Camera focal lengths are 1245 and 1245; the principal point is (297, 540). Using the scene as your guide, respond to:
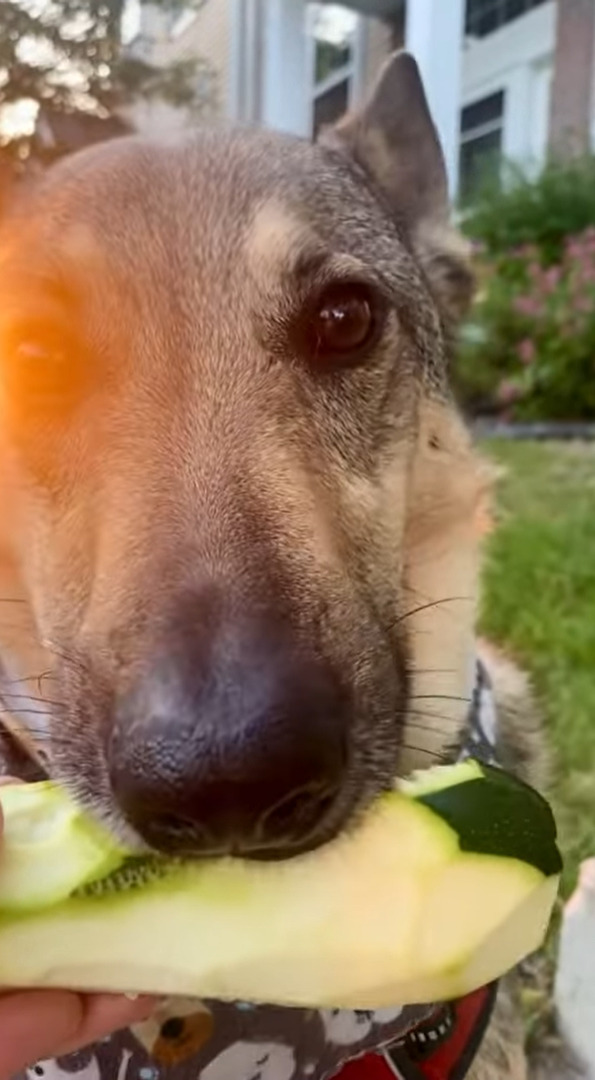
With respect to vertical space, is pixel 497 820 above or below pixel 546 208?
below

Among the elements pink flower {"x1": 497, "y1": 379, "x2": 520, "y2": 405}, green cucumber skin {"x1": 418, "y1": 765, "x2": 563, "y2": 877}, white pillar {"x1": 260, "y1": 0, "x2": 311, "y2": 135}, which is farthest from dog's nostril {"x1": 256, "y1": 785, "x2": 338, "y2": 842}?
pink flower {"x1": 497, "y1": 379, "x2": 520, "y2": 405}

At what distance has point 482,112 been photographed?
3.76m

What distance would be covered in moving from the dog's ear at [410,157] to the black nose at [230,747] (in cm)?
80

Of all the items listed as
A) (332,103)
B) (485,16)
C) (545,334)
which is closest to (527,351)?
(545,334)

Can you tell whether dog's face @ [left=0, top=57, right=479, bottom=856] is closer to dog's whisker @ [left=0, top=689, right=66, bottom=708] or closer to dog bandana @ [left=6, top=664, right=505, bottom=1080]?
dog's whisker @ [left=0, top=689, right=66, bottom=708]

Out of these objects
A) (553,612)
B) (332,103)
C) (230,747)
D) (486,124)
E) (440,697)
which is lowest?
(553,612)

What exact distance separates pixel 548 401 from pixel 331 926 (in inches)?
160

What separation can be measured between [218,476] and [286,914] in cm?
35

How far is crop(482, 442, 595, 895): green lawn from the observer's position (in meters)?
1.93

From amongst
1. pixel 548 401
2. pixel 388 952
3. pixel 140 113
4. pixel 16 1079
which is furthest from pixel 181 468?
pixel 548 401

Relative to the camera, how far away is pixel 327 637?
898 mm

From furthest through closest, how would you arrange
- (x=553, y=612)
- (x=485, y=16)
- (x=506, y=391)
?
(x=506, y=391) < (x=485, y=16) < (x=553, y=612)

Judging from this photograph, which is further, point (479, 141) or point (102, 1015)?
point (479, 141)

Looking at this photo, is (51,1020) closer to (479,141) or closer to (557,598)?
(557,598)
